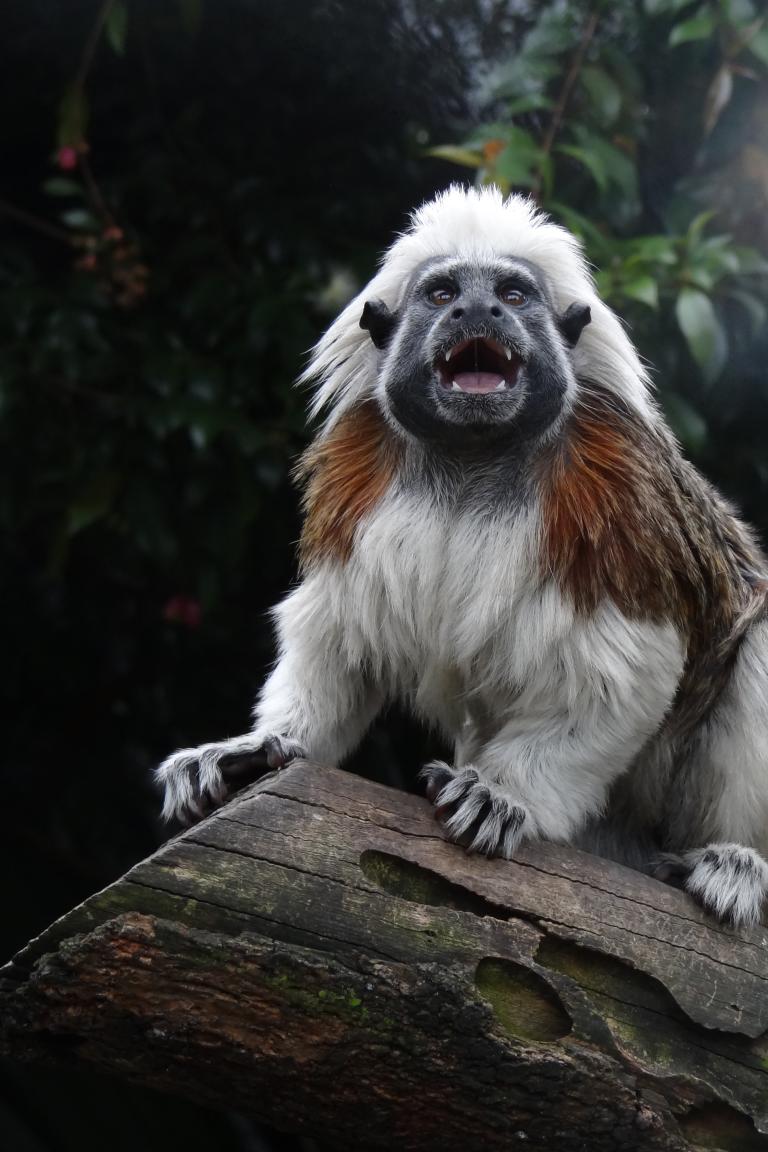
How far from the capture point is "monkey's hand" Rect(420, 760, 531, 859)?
2.62 m

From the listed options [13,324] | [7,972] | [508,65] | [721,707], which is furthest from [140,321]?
[7,972]

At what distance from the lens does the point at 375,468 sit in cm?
313

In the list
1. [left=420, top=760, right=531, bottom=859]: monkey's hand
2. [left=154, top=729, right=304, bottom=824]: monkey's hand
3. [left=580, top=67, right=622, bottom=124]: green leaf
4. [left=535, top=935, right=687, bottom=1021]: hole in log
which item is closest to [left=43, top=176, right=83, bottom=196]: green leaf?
[left=580, top=67, right=622, bottom=124]: green leaf

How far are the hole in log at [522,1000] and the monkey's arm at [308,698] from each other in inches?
28.3

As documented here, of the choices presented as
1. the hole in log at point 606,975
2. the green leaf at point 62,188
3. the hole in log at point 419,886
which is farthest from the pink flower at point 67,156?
the hole in log at point 606,975

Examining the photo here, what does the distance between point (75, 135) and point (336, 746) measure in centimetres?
228

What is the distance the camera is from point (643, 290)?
150 inches

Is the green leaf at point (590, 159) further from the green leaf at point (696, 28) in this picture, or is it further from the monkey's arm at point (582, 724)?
the monkey's arm at point (582, 724)

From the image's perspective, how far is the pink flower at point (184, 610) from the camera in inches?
188

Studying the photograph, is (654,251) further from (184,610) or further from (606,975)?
(606,975)

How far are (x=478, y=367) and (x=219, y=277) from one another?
1811 mm

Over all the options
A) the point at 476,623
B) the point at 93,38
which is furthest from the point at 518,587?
the point at 93,38

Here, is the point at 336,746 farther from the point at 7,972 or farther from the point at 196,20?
the point at 196,20

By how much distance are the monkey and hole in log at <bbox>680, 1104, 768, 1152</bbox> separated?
0.44m
